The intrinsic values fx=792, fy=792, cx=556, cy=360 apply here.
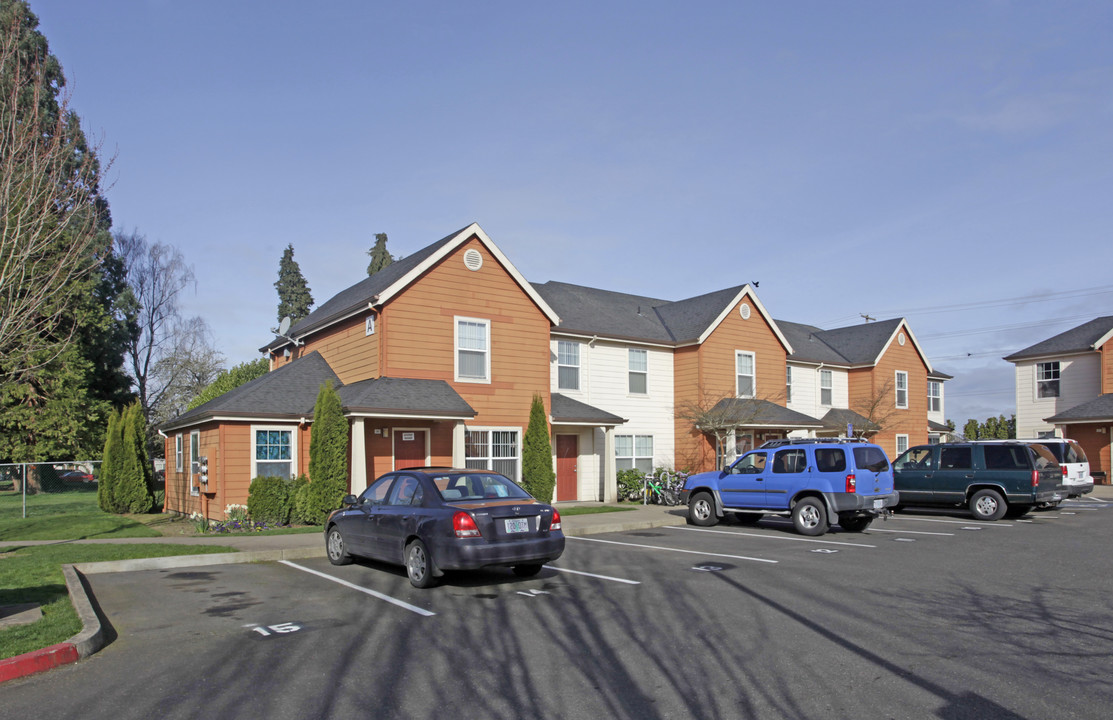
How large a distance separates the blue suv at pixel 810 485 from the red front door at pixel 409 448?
7522mm

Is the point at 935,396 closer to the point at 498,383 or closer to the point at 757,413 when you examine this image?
the point at 757,413

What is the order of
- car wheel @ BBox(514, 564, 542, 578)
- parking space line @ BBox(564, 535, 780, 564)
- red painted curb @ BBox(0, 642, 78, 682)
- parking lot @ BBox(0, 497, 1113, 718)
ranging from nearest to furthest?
parking lot @ BBox(0, 497, 1113, 718) < red painted curb @ BBox(0, 642, 78, 682) < car wheel @ BBox(514, 564, 542, 578) < parking space line @ BBox(564, 535, 780, 564)

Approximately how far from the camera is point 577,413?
23.3 metres

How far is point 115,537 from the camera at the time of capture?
16531 mm

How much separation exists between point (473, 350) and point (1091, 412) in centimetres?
2807

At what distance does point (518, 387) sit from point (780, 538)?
29.4ft

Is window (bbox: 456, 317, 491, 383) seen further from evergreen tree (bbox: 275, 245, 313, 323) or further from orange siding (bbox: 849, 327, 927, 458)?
evergreen tree (bbox: 275, 245, 313, 323)

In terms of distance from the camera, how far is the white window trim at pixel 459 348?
21188 mm

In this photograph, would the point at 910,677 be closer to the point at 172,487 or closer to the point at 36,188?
the point at 36,188

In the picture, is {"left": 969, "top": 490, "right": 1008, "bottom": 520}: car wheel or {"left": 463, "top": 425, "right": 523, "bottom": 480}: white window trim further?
{"left": 463, "top": 425, "right": 523, "bottom": 480}: white window trim

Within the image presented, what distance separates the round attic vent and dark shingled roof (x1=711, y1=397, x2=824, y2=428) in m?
9.52

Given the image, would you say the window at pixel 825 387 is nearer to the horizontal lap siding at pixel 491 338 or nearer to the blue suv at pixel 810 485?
the horizontal lap siding at pixel 491 338

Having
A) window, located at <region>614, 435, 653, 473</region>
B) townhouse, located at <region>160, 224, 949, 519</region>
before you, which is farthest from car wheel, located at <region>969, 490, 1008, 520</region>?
window, located at <region>614, 435, 653, 473</region>

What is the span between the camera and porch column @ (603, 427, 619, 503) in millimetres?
23969
